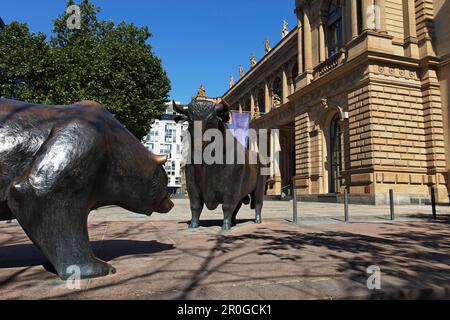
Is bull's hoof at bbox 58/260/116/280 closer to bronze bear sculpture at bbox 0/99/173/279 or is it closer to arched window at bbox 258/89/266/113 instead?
bronze bear sculpture at bbox 0/99/173/279

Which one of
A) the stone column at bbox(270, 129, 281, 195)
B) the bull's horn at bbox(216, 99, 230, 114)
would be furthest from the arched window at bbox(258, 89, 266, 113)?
the bull's horn at bbox(216, 99, 230, 114)

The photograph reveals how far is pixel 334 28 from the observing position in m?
24.2

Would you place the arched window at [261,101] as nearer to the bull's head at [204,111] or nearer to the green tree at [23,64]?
the green tree at [23,64]

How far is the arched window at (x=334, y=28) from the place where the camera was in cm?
2345

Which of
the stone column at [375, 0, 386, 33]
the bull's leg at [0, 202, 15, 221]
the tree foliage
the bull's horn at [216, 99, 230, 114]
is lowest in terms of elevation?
the bull's leg at [0, 202, 15, 221]

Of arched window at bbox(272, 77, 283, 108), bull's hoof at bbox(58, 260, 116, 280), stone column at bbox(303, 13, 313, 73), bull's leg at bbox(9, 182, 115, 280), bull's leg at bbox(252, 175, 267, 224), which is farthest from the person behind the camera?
arched window at bbox(272, 77, 283, 108)

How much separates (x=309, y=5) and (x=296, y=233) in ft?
81.4

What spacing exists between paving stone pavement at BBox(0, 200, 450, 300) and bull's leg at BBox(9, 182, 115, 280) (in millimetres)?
143

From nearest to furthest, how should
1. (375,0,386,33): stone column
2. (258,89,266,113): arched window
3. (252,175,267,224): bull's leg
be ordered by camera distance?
(252,175,267,224): bull's leg
(375,0,386,33): stone column
(258,89,266,113): arched window

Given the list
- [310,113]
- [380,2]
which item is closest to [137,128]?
[310,113]

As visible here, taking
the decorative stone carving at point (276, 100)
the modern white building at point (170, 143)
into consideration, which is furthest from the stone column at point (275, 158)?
the modern white building at point (170, 143)

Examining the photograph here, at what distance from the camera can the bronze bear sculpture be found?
2.62m

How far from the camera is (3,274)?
9.64ft

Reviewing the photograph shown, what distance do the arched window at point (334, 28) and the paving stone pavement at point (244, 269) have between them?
21033 millimetres
